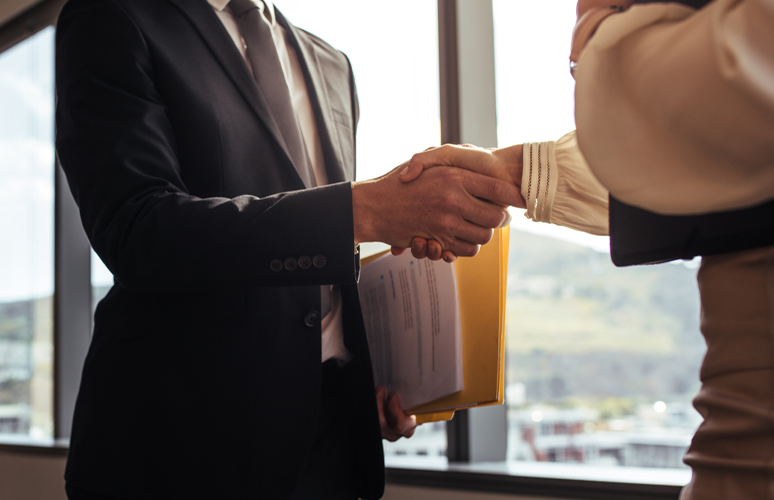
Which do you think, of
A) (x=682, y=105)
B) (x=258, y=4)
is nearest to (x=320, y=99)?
(x=258, y=4)

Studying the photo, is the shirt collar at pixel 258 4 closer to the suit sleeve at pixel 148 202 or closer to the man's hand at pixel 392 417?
the suit sleeve at pixel 148 202

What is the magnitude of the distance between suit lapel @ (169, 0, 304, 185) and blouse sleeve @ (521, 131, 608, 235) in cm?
41

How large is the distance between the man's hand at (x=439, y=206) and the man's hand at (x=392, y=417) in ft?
1.25

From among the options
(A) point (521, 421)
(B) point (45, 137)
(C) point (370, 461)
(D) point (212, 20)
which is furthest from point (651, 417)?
(B) point (45, 137)

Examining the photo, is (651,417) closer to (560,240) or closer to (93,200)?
(560,240)

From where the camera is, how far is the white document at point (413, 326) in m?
0.99

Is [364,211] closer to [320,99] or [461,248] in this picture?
[461,248]

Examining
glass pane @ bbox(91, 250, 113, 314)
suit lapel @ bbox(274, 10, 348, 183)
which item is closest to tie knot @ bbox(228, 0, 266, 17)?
suit lapel @ bbox(274, 10, 348, 183)

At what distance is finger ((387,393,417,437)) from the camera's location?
1.09 m

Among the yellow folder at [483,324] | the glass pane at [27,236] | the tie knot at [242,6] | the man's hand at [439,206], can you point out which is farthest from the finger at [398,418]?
the glass pane at [27,236]

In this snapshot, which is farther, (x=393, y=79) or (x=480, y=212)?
(x=393, y=79)

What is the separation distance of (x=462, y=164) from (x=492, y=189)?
0.24ft

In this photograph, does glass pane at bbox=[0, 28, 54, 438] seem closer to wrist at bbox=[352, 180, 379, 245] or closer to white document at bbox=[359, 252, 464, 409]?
white document at bbox=[359, 252, 464, 409]

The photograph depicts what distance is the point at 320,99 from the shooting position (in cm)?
121
